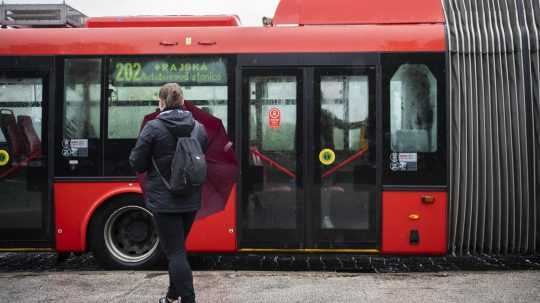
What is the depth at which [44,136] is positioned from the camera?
7285 millimetres

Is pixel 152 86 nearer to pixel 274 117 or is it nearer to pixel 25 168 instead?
pixel 274 117

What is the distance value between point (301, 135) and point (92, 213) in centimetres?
251

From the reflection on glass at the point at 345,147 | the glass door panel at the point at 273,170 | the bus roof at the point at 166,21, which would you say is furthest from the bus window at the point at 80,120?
the reflection on glass at the point at 345,147

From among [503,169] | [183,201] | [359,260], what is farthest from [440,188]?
[183,201]

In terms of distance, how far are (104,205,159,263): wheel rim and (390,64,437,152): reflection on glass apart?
2.95 metres

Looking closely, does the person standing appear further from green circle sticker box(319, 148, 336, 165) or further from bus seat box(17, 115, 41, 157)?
bus seat box(17, 115, 41, 157)

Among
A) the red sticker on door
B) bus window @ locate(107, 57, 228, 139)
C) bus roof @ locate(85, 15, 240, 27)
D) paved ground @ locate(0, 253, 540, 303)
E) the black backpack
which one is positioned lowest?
paved ground @ locate(0, 253, 540, 303)

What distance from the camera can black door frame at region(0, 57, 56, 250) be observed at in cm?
726

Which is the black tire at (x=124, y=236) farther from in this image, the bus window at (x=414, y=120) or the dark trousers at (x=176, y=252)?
the bus window at (x=414, y=120)

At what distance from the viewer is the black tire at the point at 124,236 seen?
286 inches

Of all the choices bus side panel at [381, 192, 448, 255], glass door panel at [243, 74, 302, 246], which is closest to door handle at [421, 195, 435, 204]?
bus side panel at [381, 192, 448, 255]

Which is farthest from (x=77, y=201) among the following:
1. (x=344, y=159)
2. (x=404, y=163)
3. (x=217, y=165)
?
(x=404, y=163)

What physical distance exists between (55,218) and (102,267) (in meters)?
0.78

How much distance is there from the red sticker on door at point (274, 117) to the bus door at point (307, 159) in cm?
1
